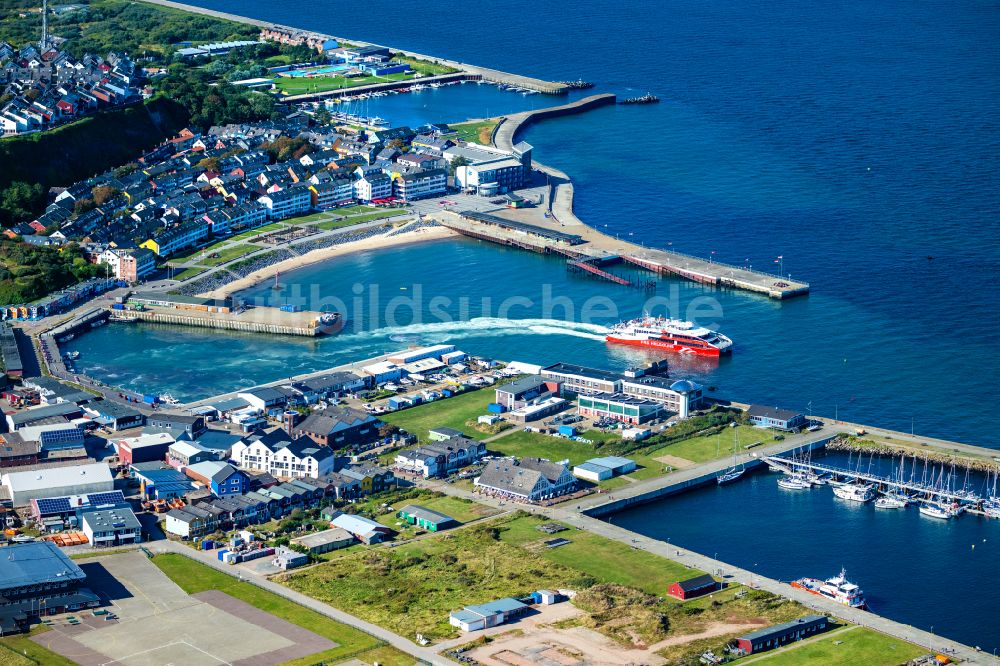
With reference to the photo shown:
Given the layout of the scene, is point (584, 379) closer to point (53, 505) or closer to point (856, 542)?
point (856, 542)

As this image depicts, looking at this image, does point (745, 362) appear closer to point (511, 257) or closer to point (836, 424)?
point (836, 424)

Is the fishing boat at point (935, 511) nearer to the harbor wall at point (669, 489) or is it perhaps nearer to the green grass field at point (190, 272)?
the harbor wall at point (669, 489)

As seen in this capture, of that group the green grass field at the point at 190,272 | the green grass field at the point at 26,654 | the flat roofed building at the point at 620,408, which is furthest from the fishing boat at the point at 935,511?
the green grass field at the point at 190,272

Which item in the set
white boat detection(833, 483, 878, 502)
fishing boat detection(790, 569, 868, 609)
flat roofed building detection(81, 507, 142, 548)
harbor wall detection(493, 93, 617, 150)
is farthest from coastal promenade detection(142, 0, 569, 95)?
fishing boat detection(790, 569, 868, 609)

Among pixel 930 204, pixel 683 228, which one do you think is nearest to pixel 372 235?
pixel 683 228

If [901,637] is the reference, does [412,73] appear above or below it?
above

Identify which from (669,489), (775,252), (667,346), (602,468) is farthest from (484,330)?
(775,252)

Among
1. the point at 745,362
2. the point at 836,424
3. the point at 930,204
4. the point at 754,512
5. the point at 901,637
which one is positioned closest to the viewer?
the point at 901,637

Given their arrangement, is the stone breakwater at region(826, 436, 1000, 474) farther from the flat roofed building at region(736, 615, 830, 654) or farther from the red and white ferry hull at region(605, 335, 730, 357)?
the flat roofed building at region(736, 615, 830, 654)
